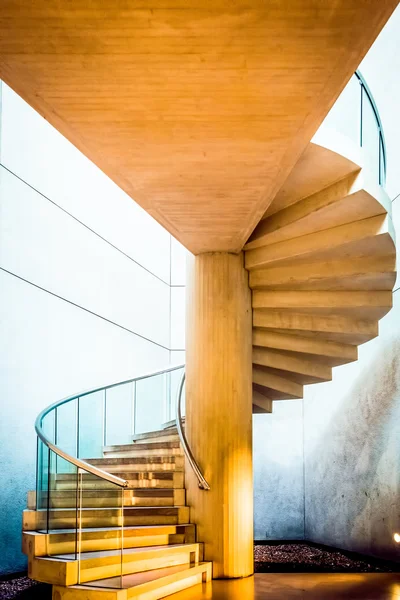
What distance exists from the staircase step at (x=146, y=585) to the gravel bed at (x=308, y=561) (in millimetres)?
1634

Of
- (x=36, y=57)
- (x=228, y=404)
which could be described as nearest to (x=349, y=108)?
(x=228, y=404)

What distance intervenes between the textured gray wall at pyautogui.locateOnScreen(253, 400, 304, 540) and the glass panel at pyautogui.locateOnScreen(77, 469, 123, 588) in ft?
21.6

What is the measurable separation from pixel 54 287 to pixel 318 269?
3.26 metres

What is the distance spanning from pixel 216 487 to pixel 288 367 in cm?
185

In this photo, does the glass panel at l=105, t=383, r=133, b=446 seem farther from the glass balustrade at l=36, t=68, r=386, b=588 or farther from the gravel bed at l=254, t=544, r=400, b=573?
the gravel bed at l=254, t=544, r=400, b=573

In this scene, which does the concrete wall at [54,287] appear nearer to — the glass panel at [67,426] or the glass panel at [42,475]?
the glass panel at [67,426]

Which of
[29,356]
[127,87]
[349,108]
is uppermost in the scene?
[349,108]

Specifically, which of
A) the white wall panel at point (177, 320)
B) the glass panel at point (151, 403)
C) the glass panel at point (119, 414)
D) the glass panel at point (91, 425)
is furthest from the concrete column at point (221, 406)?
the white wall panel at point (177, 320)

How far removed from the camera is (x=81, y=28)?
3773 mm

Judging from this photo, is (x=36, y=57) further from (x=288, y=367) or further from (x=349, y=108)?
(x=288, y=367)

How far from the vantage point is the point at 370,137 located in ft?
22.8

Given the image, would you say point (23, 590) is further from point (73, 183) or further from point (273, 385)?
A: point (73, 183)

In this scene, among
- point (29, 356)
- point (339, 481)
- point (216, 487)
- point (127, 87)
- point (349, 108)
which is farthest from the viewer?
point (339, 481)

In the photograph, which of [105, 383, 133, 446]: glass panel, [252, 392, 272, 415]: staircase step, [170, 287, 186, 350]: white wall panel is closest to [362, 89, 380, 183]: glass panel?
[252, 392, 272, 415]: staircase step
